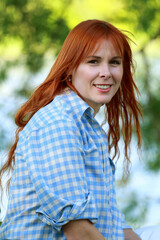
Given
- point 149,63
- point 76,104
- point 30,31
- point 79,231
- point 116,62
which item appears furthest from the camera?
point 149,63

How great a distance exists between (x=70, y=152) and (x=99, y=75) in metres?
0.32

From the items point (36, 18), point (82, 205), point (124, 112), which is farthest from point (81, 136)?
point (36, 18)

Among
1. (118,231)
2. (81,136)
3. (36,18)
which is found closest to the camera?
(81,136)

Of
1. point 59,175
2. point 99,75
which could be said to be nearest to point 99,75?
point 99,75

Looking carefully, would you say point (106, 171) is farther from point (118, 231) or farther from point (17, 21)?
point (17, 21)

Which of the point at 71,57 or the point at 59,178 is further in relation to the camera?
the point at 71,57

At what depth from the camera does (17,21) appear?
3627mm

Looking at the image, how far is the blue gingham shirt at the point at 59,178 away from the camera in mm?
1114

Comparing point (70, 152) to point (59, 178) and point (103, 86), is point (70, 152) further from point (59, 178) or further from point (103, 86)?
point (103, 86)

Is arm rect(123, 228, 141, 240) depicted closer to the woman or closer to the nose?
the woman

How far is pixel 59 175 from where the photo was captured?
1.12 m

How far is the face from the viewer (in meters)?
1.34

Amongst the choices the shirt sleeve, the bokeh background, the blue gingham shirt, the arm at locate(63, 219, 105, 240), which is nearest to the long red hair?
the blue gingham shirt

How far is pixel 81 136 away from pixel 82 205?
0.66 ft
